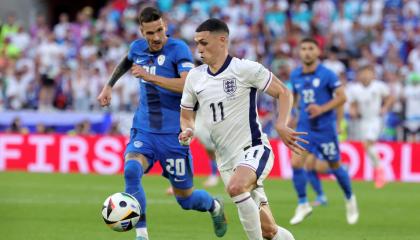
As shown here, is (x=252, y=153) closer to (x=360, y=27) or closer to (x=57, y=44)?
(x=360, y=27)

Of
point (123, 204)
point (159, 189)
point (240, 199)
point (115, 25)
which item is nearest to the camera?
point (240, 199)

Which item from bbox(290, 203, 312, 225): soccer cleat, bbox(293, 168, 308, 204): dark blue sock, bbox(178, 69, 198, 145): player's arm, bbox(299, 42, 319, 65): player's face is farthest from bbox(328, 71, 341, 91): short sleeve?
bbox(178, 69, 198, 145): player's arm

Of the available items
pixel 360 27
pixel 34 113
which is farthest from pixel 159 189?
pixel 360 27

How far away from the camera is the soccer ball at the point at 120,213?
31.0ft

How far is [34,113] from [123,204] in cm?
1606

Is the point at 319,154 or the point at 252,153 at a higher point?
the point at 252,153

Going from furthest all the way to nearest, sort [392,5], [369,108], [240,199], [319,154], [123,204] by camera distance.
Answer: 1. [392,5]
2. [369,108]
3. [319,154]
4. [123,204]
5. [240,199]

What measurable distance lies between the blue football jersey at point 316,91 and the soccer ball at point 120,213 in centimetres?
565

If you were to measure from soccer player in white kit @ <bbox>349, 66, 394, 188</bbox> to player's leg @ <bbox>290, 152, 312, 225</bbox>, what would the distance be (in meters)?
6.14

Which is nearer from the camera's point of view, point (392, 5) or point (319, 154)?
point (319, 154)

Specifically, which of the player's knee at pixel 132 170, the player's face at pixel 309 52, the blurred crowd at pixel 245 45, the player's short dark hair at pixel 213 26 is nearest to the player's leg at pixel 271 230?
the player's knee at pixel 132 170

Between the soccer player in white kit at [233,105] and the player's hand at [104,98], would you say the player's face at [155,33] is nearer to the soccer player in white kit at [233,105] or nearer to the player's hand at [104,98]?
the player's hand at [104,98]

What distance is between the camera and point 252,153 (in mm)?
8961

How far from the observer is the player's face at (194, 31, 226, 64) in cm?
905
